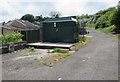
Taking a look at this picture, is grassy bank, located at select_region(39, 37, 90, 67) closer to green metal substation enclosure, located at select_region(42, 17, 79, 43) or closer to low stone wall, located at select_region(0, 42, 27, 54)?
low stone wall, located at select_region(0, 42, 27, 54)

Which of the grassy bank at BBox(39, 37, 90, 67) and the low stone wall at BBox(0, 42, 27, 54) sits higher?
the low stone wall at BBox(0, 42, 27, 54)

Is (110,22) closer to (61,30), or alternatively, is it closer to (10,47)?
(61,30)

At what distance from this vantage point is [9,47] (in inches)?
360

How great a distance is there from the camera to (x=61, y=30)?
1340 centimetres

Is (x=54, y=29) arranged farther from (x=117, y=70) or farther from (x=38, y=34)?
(x=117, y=70)

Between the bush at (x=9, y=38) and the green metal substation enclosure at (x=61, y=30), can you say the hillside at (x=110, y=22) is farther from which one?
the bush at (x=9, y=38)

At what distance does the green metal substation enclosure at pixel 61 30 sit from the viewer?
13.0 metres

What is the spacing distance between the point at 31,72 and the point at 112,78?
118 inches

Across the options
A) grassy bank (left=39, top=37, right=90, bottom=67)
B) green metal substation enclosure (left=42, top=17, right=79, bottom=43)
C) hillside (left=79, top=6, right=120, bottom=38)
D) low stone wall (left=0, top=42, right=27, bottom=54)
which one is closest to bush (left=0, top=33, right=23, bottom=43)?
low stone wall (left=0, top=42, right=27, bottom=54)

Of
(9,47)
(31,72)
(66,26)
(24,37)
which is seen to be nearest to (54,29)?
(66,26)

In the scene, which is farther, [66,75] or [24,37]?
[24,37]

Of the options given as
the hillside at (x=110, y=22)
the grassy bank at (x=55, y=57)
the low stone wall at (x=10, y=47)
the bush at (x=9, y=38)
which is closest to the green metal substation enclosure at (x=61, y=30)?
the bush at (x=9, y=38)

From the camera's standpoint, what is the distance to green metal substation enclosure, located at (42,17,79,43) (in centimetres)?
1302

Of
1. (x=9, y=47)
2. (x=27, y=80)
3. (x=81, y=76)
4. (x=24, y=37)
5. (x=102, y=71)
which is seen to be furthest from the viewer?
(x=24, y=37)
